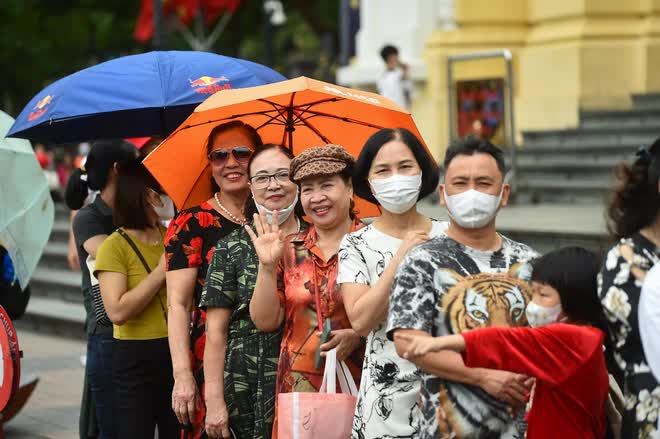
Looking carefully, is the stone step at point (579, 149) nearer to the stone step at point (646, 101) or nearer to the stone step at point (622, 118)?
the stone step at point (622, 118)

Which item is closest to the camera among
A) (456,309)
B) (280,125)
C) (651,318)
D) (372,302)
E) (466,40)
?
(651,318)

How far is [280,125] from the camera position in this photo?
18.2 feet

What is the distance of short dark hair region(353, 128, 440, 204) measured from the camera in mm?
4277

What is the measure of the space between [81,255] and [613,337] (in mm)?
3804

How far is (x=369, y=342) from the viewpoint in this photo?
4211 mm

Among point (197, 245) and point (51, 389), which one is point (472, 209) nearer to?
point (197, 245)

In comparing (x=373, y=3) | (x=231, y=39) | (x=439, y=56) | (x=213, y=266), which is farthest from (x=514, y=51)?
(x=231, y=39)

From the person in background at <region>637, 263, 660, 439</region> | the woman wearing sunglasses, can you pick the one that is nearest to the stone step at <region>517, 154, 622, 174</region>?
the woman wearing sunglasses

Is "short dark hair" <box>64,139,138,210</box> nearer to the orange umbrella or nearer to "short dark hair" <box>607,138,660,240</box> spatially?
the orange umbrella

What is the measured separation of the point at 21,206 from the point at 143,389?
1594 millimetres

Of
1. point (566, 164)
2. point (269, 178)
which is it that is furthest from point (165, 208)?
point (566, 164)

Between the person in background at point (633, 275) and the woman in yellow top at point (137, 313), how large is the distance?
8.78 feet

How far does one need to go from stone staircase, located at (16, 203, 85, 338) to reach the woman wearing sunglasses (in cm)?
736

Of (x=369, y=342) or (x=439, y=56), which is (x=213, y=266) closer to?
(x=369, y=342)
